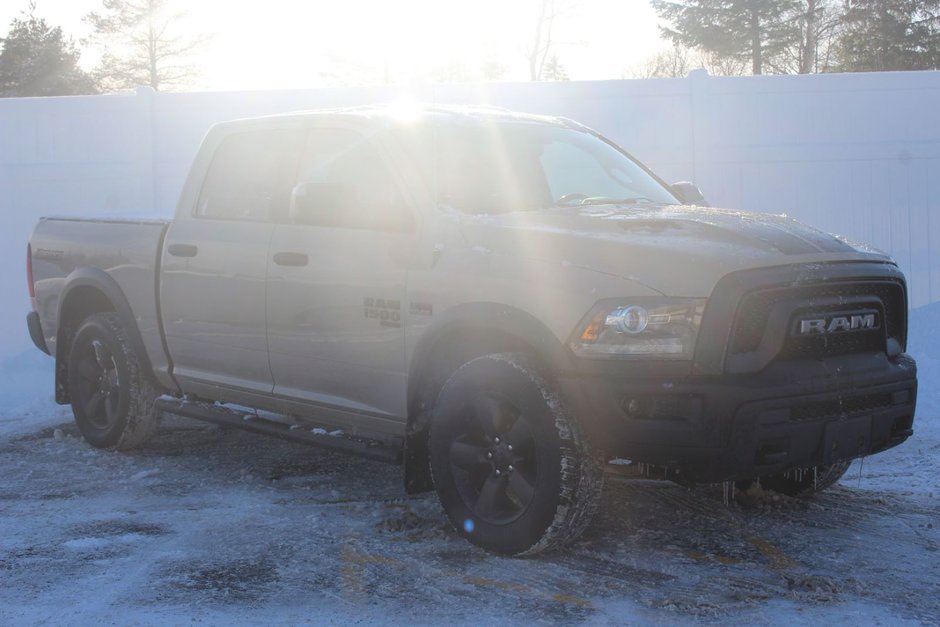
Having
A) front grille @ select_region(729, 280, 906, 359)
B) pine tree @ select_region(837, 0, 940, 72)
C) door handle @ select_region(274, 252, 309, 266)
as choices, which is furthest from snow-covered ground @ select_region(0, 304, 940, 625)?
pine tree @ select_region(837, 0, 940, 72)

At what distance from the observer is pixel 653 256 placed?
14.2 feet

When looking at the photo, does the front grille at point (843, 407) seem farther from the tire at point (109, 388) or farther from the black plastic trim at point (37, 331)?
the black plastic trim at point (37, 331)

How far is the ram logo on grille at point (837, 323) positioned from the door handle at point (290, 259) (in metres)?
2.35

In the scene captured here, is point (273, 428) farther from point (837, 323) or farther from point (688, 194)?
point (837, 323)

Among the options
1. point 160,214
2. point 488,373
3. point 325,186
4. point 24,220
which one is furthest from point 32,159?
point 488,373

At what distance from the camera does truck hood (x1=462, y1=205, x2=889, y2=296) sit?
426cm

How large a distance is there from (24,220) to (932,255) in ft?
29.1

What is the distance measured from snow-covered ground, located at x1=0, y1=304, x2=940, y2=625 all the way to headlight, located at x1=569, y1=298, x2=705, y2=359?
0.60 meters

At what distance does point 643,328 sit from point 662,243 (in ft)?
1.28

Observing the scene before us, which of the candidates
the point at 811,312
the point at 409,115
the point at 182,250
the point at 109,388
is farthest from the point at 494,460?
the point at 109,388

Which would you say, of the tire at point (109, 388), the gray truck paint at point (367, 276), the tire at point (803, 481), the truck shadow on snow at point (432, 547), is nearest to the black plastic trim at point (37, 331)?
the tire at point (109, 388)

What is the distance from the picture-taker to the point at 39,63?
4119cm

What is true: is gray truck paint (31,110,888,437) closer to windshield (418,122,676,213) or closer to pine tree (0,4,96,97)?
windshield (418,122,676,213)

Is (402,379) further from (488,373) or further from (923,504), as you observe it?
(923,504)
